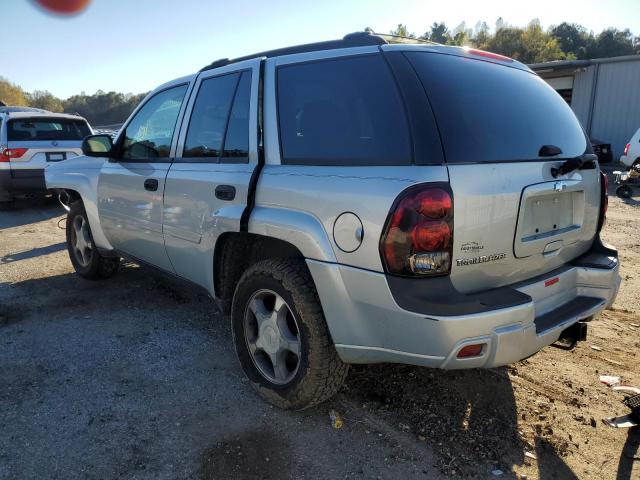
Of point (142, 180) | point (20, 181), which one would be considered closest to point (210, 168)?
point (142, 180)

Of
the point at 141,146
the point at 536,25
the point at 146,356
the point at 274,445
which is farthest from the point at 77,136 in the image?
the point at 536,25

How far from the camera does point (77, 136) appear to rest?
987 centimetres

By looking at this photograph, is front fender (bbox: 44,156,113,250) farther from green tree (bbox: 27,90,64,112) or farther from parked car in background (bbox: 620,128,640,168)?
green tree (bbox: 27,90,64,112)

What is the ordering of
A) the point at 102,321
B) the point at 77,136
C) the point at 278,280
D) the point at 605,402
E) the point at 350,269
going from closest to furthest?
the point at 350,269 < the point at 278,280 < the point at 605,402 < the point at 102,321 < the point at 77,136

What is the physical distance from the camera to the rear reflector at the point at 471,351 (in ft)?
7.02

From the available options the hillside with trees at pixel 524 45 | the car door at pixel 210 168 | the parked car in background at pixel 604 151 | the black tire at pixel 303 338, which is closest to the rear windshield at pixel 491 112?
the black tire at pixel 303 338

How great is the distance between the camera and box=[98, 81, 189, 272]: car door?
3.72 m

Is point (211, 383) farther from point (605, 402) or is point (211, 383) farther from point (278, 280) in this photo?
point (605, 402)

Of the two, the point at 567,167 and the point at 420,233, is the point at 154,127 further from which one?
the point at 567,167

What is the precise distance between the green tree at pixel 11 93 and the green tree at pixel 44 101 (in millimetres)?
3705

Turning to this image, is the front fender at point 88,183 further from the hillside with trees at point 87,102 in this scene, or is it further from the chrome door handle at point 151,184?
the hillside with trees at point 87,102

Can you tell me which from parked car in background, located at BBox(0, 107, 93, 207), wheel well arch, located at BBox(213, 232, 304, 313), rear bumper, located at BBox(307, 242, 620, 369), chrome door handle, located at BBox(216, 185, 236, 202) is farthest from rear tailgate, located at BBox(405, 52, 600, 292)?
parked car in background, located at BBox(0, 107, 93, 207)

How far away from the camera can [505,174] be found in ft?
7.55

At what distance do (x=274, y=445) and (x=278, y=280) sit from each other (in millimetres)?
855
